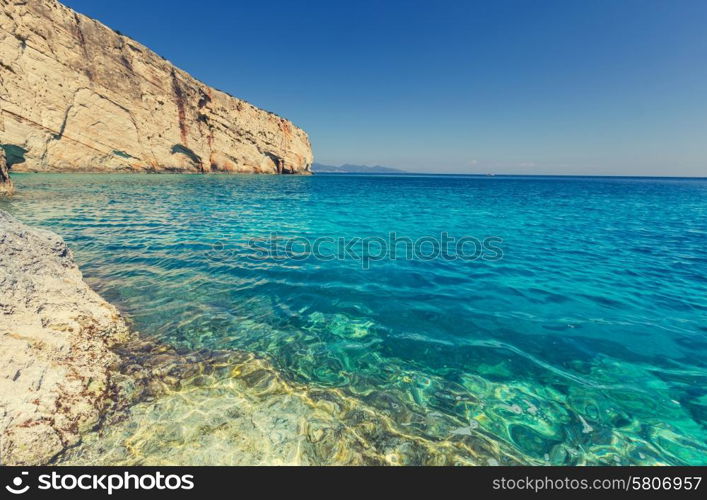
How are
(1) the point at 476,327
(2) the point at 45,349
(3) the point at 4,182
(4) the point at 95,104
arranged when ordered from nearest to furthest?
(2) the point at 45,349
(1) the point at 476,327
(3) the point at 4,182
(4) the point at 95,104

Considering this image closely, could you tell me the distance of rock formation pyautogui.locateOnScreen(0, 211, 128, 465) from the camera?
2.70 m

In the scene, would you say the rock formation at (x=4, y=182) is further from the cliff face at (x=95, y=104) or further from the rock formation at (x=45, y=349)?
the cliff face at (x=95, y=104)

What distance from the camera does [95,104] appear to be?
41.8 m

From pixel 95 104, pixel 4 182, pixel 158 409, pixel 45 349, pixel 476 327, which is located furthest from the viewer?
pixel 95 104

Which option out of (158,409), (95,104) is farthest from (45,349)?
(95,104)

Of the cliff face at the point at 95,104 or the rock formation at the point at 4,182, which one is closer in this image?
the rock formation at the point at 4,182

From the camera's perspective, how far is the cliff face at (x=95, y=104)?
34.6m

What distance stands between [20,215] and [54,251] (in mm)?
12155

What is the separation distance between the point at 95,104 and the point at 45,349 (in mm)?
56000

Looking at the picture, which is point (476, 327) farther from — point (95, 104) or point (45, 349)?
point (95, 104)

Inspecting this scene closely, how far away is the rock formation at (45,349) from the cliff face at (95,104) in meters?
48.5

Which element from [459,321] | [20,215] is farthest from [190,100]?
[459,321]

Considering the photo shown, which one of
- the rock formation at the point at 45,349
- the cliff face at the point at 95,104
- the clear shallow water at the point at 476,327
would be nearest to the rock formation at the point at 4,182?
the clear shallow water at the point at 476,327
